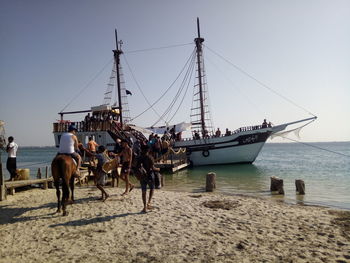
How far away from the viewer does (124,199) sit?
9539 mm

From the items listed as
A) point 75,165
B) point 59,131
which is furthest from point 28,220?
point 59,131

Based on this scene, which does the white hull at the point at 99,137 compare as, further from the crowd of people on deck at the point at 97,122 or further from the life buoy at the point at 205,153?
the life buoy at the point at 205,153

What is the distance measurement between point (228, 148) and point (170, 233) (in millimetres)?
25627

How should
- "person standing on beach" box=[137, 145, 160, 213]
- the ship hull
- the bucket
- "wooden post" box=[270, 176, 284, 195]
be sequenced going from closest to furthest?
"person standing on beach" box=[137, 145, 160, 213]
the bucket
"wooden post" box=[270, 176, 284, 195]
the ship hull

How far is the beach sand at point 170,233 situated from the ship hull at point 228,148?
2177 cm

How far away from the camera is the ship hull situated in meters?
30.7

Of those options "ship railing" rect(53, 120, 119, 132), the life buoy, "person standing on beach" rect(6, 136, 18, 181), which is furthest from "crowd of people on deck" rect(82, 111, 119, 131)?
"person standing on beach" rect(6, 136, 18, 181)

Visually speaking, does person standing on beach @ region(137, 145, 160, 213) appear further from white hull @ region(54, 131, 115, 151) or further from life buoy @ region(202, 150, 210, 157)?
life buoy @ region(202, 150, 210, 157)

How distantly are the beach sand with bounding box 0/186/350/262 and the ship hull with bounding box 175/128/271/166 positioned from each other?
71.4 feet

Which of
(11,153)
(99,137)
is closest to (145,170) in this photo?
(11,153)

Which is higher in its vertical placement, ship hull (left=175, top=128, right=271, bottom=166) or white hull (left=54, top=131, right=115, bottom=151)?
white hull (left=54, top=131, right=115, bottom=151)

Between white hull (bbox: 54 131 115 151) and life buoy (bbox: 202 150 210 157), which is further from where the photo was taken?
life buoy (bbox: 202 150 210 157)

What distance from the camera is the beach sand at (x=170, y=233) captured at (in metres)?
5.00

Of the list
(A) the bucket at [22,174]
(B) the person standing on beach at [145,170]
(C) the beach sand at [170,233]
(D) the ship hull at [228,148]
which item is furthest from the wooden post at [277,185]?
(D) the ship hull at [228,148]
